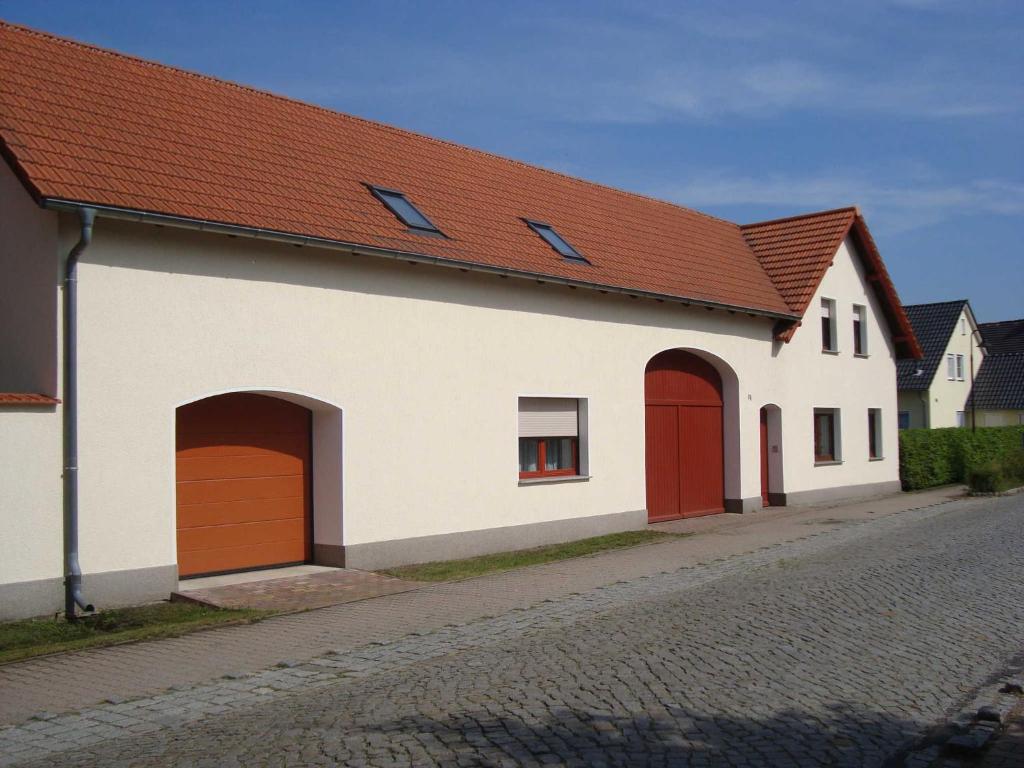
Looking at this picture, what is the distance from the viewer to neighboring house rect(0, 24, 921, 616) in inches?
424

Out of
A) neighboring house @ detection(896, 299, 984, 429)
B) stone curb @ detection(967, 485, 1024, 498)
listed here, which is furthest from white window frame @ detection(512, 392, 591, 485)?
neighboring house @ detection(896, 299, 984, 429)

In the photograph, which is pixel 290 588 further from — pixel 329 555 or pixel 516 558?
pixel 516 558

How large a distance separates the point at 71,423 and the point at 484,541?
20.8ft

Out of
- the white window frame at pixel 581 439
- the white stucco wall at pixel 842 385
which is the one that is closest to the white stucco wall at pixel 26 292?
the white window frame at pixel 581 439

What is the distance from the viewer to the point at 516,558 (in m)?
14.7

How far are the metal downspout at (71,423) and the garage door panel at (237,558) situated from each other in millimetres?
1927

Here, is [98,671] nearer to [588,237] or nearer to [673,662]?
[673,662]

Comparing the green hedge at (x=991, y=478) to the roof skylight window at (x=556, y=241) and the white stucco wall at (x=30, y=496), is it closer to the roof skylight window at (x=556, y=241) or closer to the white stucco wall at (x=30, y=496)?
the roof skylight window at (x=556, y=241)

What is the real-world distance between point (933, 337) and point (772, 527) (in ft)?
99.8

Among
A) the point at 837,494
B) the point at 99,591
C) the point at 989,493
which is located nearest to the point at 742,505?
the point at 837,494

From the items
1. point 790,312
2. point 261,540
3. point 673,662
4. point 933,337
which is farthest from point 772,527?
point 933,337

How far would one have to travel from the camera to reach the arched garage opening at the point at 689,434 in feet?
63.1

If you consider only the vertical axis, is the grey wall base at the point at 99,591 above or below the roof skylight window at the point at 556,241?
below

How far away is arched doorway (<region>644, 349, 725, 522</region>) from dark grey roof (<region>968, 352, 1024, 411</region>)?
3207 centimetres
